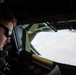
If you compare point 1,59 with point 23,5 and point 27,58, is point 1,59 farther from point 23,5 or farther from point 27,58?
point 23,5

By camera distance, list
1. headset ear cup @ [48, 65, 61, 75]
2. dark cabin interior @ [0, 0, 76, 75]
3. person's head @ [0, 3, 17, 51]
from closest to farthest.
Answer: dark cabin interior @ [0, 0, 76, 75]
person's head @ [0, 3, 17, 51]
headset ear cup @ [48, 65, 61, 75]

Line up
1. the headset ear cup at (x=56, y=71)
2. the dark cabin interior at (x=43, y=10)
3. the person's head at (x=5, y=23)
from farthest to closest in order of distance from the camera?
the headset ear cup at (x=56, y=71)
the person's head at (x=5, y=23)
the dark cabin interior at (x=43, y=10)

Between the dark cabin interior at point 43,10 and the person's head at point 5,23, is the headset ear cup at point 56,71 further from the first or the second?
the person's head at point 5,23

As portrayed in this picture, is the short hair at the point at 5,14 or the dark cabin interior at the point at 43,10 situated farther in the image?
the short hair at the point at 5,14

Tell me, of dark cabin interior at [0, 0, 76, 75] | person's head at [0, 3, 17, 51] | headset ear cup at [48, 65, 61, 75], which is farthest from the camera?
headset ear cup at [48, 65, 61, 75]

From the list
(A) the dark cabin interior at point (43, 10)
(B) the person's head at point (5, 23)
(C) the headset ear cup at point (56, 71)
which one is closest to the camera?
(A) the dark cabin interior at point (43, 10)

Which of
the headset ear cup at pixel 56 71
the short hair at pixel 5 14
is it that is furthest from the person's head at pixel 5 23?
the headset ear cup at pixel 56 71

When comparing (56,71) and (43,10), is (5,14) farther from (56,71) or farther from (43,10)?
(56,71)

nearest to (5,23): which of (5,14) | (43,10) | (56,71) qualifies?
(5,14)

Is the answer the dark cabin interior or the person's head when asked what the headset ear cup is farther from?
the person's head

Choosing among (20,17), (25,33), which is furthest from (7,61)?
(20,17)

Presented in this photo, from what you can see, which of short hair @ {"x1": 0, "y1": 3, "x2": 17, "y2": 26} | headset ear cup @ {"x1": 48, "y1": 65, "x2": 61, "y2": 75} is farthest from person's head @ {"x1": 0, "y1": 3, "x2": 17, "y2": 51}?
headset ear cup @ {"x1": 48, "y1": 65, "x2": 61, "y2": 75}

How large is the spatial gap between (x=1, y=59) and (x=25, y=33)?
0.56 metres

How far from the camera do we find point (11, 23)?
1.73m
